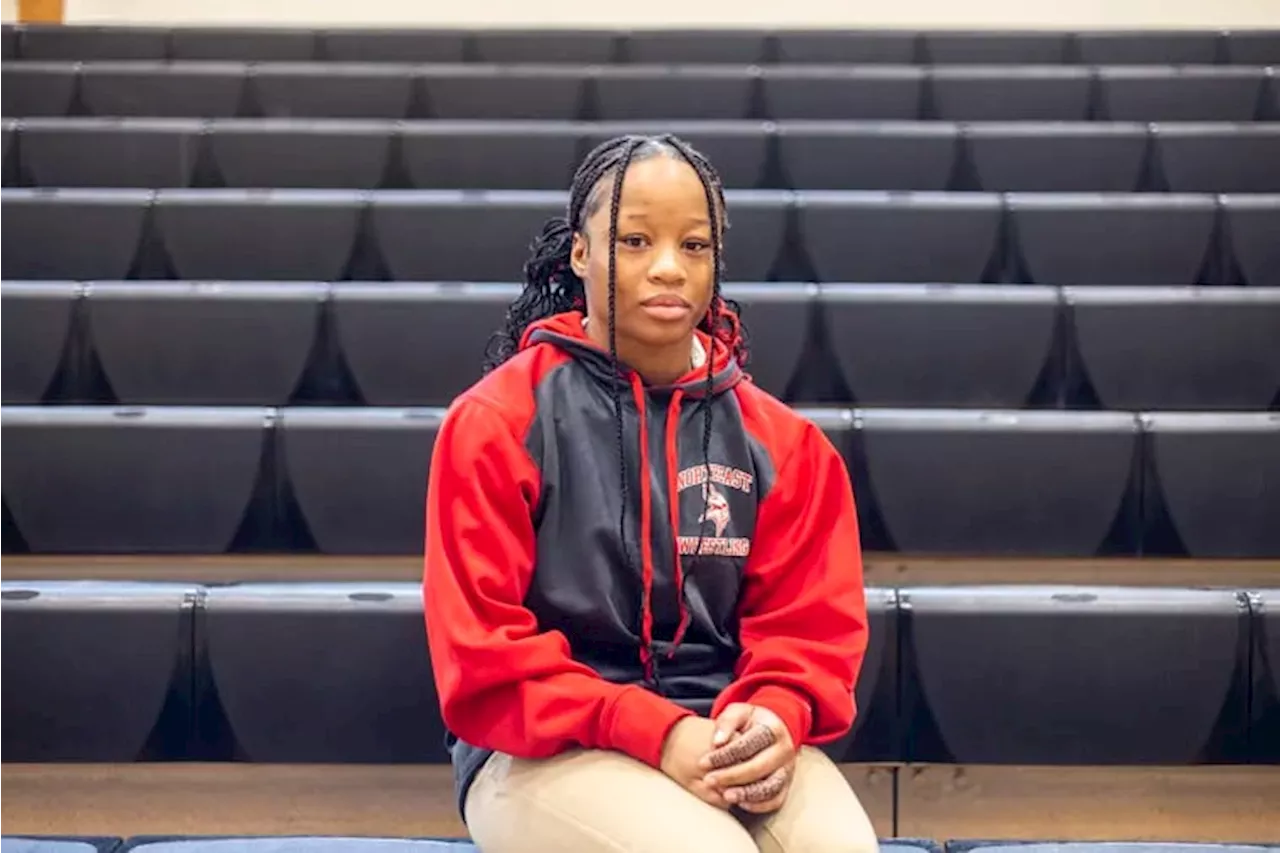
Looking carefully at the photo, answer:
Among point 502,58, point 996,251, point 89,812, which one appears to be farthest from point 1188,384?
point 502,58

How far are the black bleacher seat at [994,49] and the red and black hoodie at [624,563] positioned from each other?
2.06 feet

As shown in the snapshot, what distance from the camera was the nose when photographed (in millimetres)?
298

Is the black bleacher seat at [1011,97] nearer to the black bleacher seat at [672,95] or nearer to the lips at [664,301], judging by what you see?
the black bleacher seat at [672,95]

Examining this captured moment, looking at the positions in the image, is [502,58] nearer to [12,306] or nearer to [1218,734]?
[12,306]

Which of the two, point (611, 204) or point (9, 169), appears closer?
point (611, 204)

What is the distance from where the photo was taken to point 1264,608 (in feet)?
1.23

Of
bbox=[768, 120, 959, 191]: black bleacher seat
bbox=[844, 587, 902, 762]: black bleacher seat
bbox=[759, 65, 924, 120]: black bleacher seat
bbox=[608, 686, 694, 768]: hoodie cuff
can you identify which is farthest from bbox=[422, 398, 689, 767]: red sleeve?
bbox=[759, 65, 924, 120]: black bleacher seat

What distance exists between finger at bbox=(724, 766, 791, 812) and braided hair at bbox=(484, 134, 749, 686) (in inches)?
1.8

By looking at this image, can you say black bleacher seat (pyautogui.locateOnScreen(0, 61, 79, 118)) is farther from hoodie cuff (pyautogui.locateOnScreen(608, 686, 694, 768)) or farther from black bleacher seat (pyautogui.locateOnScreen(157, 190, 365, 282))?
hoodie cuff (pyautogui.locateOnScreen(608, 686, 694, 768))

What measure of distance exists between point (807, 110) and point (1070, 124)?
14cm

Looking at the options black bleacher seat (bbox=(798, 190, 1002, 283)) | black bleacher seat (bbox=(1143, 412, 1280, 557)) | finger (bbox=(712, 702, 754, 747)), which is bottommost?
finger (bbox=(712, 702, 754, 747))

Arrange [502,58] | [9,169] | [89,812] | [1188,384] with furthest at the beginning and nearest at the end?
[502,58] → [9,169] → [1188,384] → [89,812]

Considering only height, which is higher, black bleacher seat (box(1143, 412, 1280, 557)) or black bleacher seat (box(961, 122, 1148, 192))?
black bleacher seat (box(961, 122, 1148, 192))

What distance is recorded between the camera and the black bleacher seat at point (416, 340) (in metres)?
0.51
